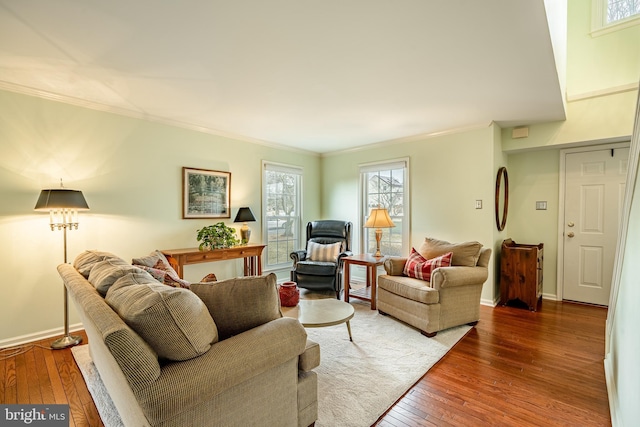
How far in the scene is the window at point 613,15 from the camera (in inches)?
132

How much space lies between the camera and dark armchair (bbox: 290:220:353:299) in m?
4.04

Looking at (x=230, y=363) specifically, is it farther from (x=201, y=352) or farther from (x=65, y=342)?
(x=65, y=342)

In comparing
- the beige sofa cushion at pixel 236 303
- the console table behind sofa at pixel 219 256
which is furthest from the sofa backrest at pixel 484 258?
the console table behind sofa at pixel 219 256

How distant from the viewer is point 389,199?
4816 mm

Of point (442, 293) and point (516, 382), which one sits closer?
point (516, 382)

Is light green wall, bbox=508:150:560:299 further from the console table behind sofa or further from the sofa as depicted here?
the sofa

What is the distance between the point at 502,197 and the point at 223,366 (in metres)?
4.16

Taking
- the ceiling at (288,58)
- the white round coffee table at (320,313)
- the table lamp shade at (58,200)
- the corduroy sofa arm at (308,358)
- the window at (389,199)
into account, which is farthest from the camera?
the window at (389,199)

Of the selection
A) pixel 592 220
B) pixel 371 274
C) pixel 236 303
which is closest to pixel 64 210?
pixel 236 303

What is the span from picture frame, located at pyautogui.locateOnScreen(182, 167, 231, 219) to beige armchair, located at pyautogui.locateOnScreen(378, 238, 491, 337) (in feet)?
8.01

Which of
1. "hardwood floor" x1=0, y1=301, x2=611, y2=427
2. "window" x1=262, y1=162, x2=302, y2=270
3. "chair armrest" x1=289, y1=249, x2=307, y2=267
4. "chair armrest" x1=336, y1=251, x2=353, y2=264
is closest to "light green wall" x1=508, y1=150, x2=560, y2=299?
→ "hardwood floor" x1=0, y1=301, x2=611, y2=427

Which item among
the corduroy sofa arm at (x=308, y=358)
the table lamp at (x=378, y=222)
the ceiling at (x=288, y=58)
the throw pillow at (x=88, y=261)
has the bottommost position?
the corduroy sofa arm at (x=308, y=358)

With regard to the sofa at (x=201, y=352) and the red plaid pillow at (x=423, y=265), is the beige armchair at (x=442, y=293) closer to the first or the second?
the red plaid pillow at (x=423, y=265)

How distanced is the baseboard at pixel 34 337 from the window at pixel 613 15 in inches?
269
